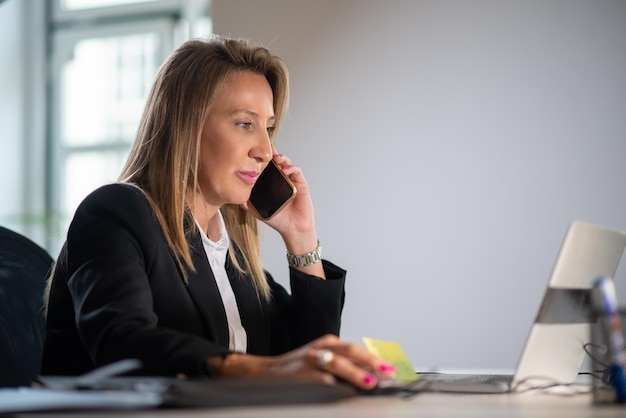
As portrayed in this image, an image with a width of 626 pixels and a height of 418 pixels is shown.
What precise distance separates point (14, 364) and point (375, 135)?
1744 millimetres

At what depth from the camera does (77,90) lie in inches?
196

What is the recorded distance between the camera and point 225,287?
1961mm

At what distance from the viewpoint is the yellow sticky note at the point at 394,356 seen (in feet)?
4.23

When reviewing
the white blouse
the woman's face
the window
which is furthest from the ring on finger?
the window

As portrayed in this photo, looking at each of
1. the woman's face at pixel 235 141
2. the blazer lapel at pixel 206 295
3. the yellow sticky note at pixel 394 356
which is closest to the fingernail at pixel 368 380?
the yellow sticky note at pixel 394 356

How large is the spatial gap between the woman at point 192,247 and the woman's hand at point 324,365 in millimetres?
50

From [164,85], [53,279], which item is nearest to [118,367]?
[53,279]

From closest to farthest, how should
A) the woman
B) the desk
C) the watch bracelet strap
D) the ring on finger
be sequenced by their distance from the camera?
the desk < the ring on finger < the woman < the watch bracelet strap

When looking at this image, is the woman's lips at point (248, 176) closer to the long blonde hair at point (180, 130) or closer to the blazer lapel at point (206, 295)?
the long blonde hair at point (180, 130)

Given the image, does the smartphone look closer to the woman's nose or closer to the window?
the woman's nose

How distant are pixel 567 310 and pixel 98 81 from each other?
162 inches

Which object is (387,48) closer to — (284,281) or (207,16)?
(284,281)

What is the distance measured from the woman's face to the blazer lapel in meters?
0.16

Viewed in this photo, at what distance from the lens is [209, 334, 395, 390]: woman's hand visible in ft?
3.63
